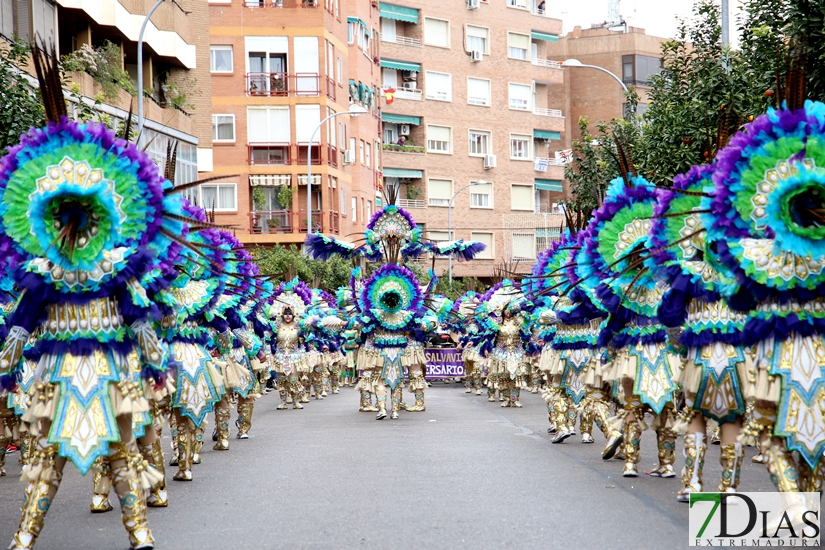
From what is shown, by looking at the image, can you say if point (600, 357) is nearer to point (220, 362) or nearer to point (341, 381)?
point (220, 362)

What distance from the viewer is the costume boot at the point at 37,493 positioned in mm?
7730

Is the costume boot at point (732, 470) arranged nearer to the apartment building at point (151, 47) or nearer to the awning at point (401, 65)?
the apartment building at point (151, 47)

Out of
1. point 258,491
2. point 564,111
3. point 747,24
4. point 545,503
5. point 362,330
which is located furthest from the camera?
point 564,111

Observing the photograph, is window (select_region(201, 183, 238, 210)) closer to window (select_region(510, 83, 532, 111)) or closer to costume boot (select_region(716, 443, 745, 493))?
window (select_region(510, 83, 532, 111))

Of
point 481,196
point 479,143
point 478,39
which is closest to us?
point 478,39

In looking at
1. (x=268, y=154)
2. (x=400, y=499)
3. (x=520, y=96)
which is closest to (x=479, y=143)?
(x=520, y=96)

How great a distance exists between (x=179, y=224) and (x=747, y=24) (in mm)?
10821

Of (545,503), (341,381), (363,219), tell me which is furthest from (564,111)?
(545,503)

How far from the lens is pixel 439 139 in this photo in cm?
7412

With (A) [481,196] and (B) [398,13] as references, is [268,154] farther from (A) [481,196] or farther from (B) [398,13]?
(A) [481,196]

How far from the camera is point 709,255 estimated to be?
8.79m

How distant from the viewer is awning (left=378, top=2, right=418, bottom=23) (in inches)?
2773

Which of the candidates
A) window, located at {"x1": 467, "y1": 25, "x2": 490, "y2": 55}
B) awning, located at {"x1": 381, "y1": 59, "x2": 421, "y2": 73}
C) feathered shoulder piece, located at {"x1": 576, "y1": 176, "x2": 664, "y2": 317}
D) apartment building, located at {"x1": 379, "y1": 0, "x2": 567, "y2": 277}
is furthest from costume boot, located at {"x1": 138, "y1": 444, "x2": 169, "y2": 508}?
window, located at {"x1": 467, "y1": 25, "x2": 490, "y2": 55}

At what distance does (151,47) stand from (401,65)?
123 feet
